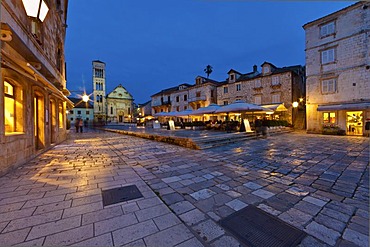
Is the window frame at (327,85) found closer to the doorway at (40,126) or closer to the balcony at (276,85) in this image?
the balcony at (276,85)

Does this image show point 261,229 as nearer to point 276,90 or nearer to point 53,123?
point 53,123

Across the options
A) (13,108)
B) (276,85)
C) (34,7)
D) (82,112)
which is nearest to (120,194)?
(34,7)

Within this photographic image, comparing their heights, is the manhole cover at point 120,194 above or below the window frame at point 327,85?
below

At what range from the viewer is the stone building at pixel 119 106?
158 feet

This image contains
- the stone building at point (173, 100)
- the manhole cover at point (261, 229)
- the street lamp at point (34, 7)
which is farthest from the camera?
the stone building at point (173, 100)

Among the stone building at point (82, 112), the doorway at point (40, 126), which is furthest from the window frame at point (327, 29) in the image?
the stone building at point (82, 112)

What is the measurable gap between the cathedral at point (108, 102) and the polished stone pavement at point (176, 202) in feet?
150

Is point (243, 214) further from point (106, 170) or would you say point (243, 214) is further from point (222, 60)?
point (222, 60)

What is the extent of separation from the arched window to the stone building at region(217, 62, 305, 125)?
1947cm

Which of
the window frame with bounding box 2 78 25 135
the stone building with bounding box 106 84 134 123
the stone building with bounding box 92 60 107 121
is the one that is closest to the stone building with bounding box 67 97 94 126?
the stone building with bounding box 92 60 107 121

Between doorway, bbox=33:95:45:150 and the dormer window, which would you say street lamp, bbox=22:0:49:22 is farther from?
the dormer window

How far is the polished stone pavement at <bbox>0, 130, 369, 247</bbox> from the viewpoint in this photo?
6.05 ft

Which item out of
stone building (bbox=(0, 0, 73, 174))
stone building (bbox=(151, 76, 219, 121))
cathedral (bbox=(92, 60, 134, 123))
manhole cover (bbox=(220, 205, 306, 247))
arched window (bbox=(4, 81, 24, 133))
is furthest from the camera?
cathedral (bbox=(92, 60, 134, 123))

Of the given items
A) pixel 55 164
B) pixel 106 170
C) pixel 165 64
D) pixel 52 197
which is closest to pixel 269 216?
pixel 52 197
